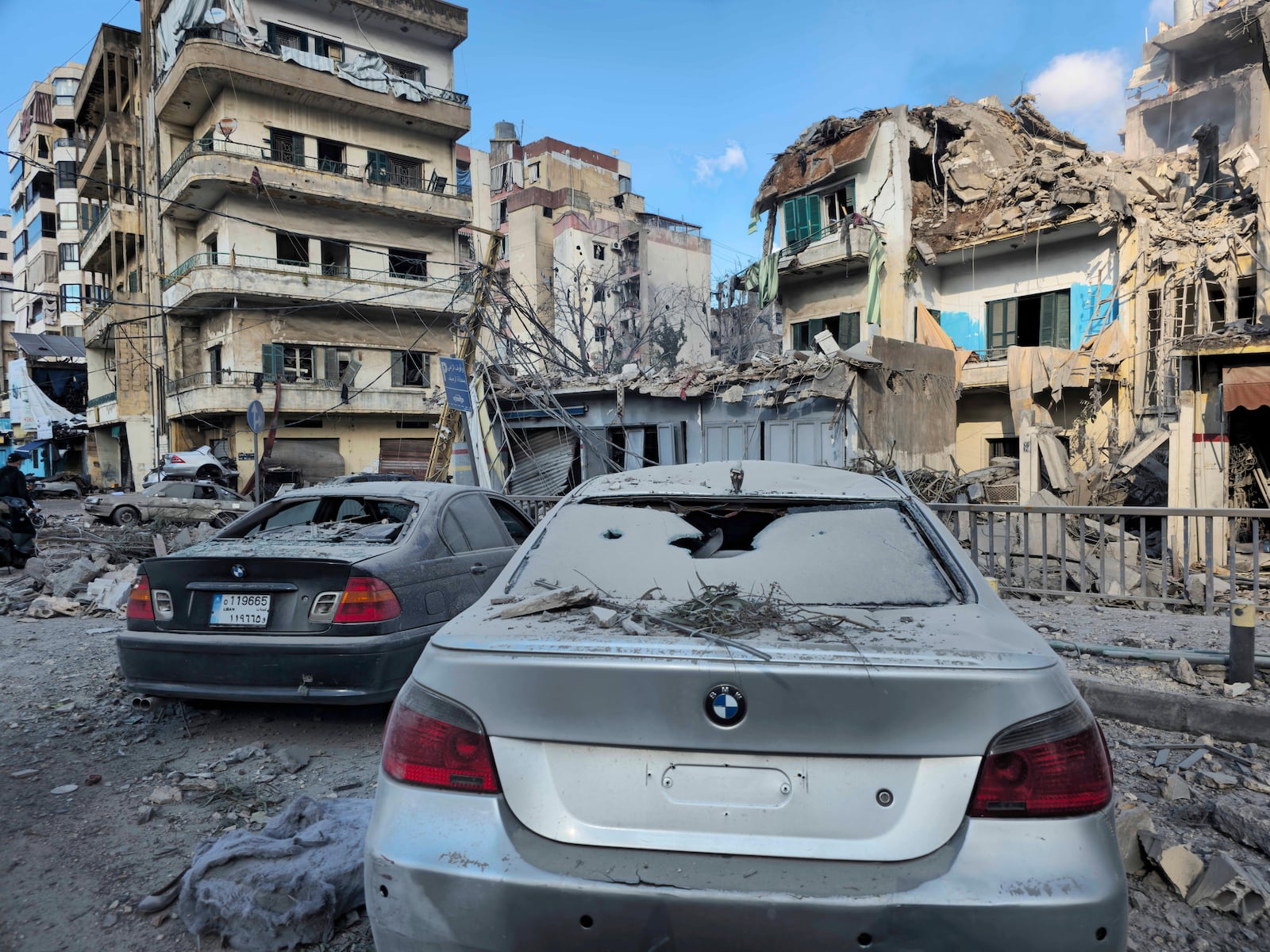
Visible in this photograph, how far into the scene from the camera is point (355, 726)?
15.4 ft

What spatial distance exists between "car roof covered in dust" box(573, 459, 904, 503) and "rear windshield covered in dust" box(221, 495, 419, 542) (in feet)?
7.01

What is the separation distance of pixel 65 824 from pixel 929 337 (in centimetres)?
2397

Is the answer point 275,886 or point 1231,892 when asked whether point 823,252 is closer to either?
point 1231,892

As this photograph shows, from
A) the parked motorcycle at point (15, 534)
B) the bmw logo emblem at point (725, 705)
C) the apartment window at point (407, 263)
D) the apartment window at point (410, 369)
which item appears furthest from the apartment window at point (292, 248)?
the bmw logo emblem at point (725, 705)

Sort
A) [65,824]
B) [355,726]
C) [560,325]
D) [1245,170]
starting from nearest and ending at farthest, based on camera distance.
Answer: [65,824]
[355,726]
[1245,170]
[560,325]

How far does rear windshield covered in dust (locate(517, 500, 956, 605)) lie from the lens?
7.93 ft

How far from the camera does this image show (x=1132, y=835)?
2928 millimetres

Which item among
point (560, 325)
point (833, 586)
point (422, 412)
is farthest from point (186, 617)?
point (560, 325)

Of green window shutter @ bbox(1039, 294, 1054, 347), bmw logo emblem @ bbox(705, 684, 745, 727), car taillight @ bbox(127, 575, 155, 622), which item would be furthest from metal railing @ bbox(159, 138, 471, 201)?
bmw logo emblem @ bbox(705, 684, 745, 727)

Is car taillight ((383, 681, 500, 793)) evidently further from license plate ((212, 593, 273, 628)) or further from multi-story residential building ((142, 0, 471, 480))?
multi-story residential building ((142, 0, 471, 480))

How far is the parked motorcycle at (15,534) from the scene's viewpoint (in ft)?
37.1

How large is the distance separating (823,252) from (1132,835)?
24.2 m

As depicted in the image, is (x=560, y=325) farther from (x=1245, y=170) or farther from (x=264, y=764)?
(x=264, y=764)

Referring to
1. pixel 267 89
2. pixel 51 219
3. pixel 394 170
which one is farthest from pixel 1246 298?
pixel 51 219
